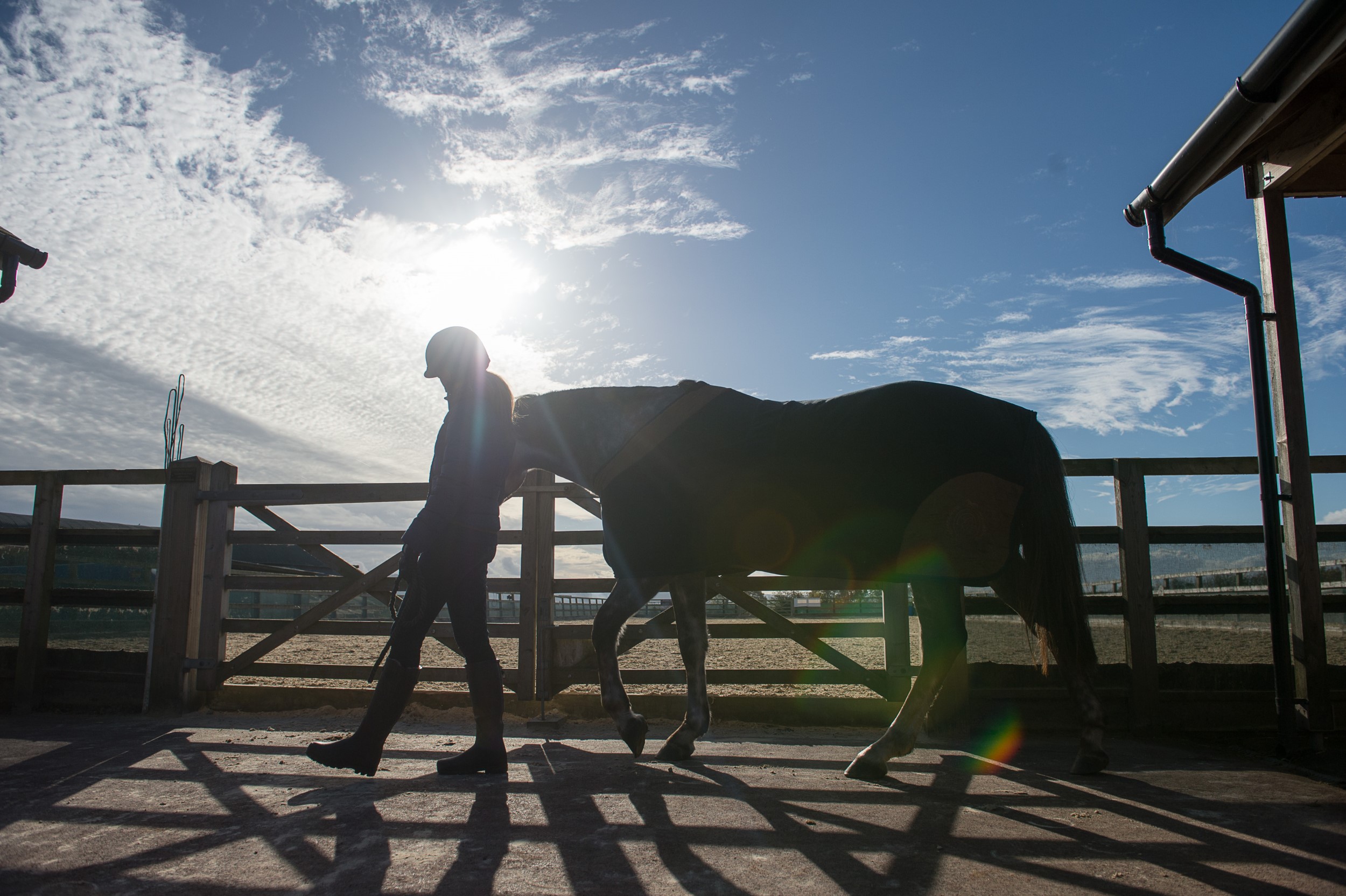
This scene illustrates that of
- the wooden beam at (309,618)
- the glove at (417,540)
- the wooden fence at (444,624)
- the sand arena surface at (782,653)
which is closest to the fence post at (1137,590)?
the wooden fence at (444,624)

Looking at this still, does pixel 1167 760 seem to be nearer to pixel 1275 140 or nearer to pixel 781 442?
pixel 781 442

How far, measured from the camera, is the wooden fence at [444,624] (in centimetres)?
455

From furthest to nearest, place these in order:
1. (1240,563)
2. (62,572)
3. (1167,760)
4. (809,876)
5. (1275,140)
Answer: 1. (62,572)
2. (1240,563)
3. (1275,140)
4. (1167,760)
5. (809,876)

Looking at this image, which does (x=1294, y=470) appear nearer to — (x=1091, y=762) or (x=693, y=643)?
(x=1091, y=762)

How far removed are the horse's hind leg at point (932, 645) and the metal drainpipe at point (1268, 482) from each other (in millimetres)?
1664

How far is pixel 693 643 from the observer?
12.8 feet

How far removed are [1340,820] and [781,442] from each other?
7.66ft

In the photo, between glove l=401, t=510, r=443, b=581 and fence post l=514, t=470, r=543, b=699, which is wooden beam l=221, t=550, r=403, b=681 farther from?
glove l=401, t=510, r=443, b=581

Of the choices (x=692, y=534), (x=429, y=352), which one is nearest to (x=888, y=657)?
(x=692, y=534)

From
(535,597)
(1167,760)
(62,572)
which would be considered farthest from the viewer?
(62,572)

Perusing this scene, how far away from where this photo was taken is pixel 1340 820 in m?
2.52

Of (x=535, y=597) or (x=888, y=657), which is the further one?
(x=535, y=597)

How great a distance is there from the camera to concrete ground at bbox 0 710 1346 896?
202 cm

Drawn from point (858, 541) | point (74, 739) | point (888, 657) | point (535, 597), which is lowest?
point (74, 739)
